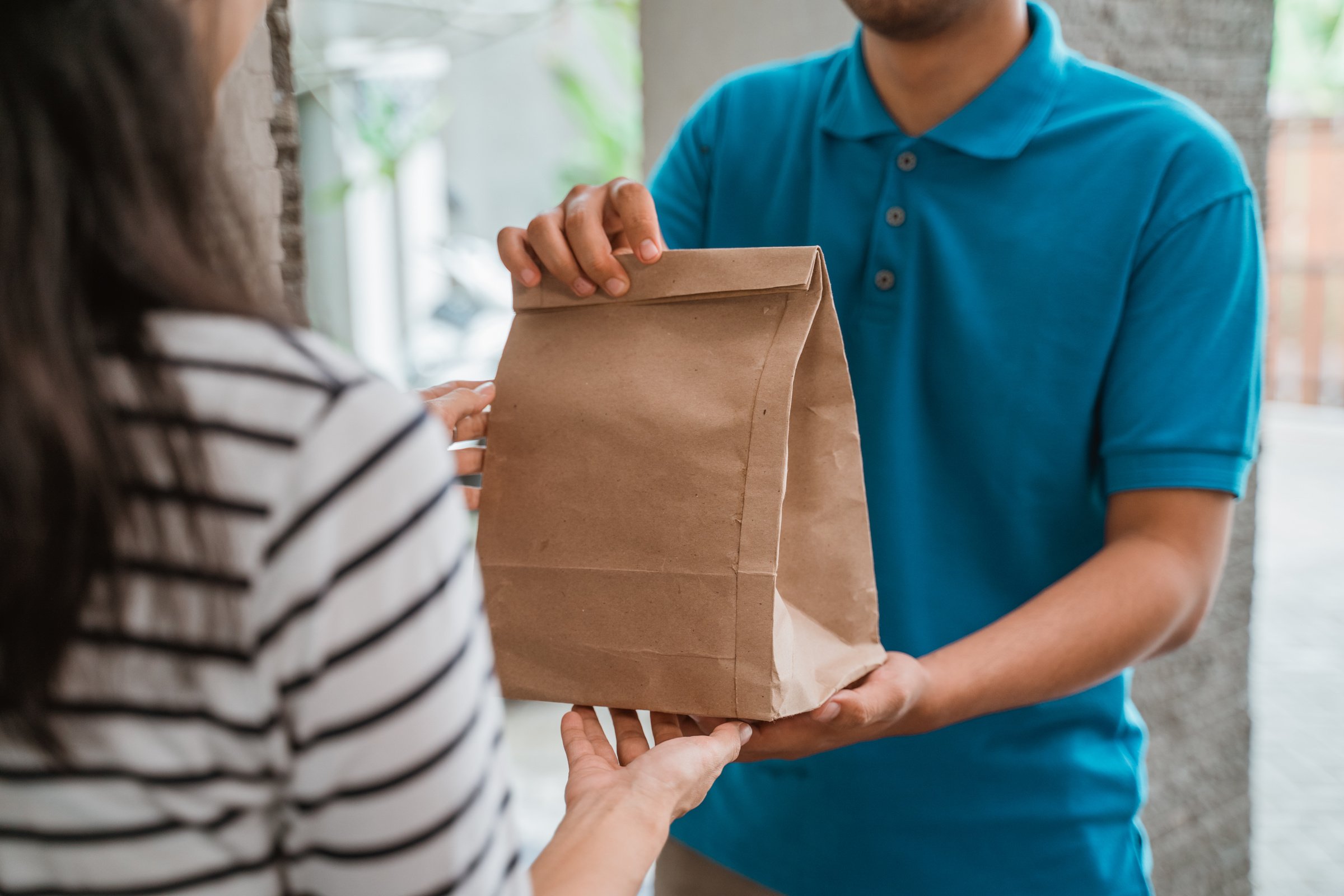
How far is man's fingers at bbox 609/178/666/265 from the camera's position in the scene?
794 mm

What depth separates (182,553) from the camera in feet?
1.27

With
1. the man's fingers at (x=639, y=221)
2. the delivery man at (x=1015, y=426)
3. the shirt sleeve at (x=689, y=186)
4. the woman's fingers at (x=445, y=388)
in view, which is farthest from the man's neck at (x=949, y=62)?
the woman's fingers at (x=445, y=388)

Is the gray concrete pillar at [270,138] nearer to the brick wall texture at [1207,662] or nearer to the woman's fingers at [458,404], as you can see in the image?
the woman's fingers at [458,404]

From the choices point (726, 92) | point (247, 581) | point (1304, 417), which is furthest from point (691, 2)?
point (1304, 417)

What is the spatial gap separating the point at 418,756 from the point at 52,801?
14 centimetres

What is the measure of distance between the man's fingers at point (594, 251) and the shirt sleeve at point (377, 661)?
403mm

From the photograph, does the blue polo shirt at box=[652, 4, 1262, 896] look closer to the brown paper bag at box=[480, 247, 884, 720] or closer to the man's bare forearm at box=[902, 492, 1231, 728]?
the man's bare forearm at box=[902, 492, 1231, 728]

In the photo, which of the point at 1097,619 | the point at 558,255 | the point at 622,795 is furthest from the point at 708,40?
the point at 622,795

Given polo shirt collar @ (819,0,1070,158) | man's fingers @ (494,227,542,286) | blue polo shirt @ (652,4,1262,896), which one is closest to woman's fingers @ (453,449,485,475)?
man's fingers @ (494,227,542,286)

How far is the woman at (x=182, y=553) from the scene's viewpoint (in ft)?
1.25

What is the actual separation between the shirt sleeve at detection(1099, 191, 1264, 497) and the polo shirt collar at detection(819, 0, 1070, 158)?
0.17m

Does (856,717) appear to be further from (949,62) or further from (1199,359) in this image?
(949,62)

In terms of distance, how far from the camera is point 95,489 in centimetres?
37

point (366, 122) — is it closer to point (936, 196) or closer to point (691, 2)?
point (691, 2)
